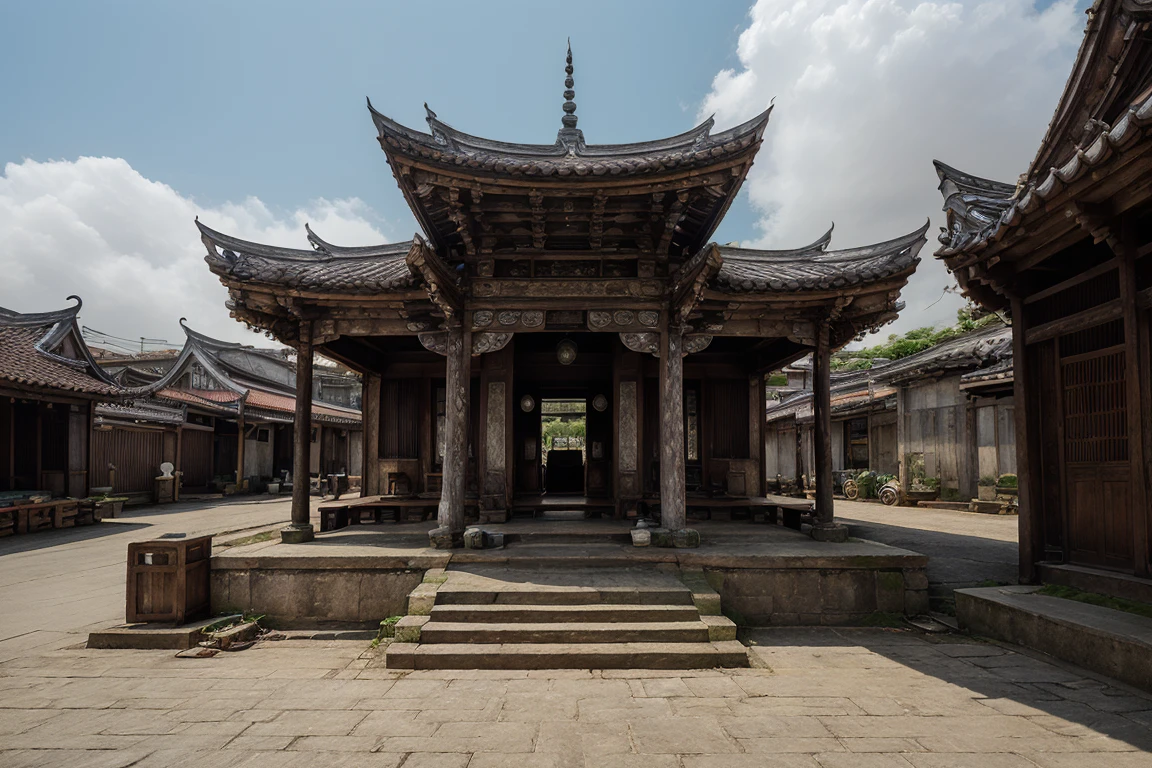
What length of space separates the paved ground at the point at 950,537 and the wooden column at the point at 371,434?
930cm

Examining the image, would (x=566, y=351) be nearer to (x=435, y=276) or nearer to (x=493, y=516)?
(x=493, y=516)

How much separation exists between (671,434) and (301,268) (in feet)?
20.0

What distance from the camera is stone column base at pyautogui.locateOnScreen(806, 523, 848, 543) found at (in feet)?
27.8

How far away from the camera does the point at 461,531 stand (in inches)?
327

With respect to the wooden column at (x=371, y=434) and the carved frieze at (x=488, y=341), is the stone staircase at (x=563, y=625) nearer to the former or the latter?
the carved frieze at (x=488, y=341)

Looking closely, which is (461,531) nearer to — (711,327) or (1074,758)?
(711,327)

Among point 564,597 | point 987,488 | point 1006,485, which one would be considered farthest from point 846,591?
point 987,488

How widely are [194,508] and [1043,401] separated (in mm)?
23021

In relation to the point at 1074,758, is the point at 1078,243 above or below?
above

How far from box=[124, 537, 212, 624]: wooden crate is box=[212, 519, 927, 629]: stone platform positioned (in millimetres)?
646

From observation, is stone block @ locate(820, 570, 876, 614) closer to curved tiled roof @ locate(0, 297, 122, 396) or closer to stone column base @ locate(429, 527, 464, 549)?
stone column base @ locate(429, 527, 464, 549)

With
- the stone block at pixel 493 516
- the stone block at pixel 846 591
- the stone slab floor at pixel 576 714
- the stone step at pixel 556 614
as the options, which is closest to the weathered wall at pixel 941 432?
the stone block at pixel 846 591

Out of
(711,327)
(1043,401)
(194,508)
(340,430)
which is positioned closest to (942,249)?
(1043,401)

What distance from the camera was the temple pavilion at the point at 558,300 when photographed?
7.63m
